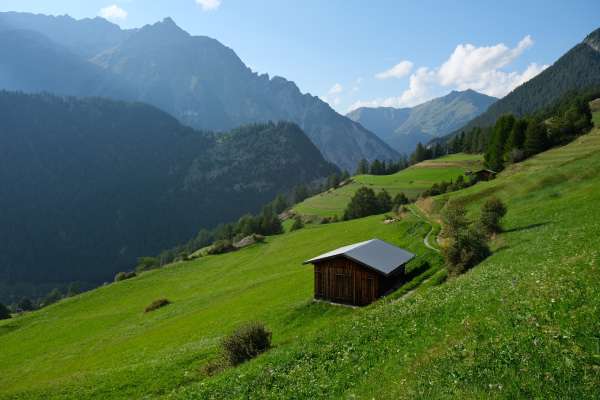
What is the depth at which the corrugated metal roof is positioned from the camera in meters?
41.1

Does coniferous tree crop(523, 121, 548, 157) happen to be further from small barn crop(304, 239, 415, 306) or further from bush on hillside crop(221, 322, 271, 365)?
bush on hillside crop(221, 322, 271, 365)

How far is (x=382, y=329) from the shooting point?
19422mm

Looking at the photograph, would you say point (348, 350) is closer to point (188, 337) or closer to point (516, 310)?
point (516, 310)

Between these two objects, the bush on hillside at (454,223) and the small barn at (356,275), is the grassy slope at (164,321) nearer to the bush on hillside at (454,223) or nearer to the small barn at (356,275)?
the small barn at (356,275)

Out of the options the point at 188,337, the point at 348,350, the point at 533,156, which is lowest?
the point at 188,337

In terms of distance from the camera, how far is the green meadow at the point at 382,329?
11.5 meters

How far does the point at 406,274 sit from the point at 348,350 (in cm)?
3002

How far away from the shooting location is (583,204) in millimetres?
41156

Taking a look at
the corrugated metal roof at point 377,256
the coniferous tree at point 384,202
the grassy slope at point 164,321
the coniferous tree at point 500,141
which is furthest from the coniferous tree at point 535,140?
the corrugated metal roof at point 377,256

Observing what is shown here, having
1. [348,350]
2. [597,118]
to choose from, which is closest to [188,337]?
[348,350]

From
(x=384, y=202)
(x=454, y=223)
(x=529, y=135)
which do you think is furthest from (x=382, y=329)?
(x=384, y=202)

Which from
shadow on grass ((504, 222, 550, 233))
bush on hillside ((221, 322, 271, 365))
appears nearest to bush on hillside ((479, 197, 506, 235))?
shadow on grass ((504, 222, 550, 233))

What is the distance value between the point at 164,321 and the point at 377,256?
29.7 metres

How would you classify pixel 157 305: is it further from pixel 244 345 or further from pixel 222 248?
pixel 222 248
